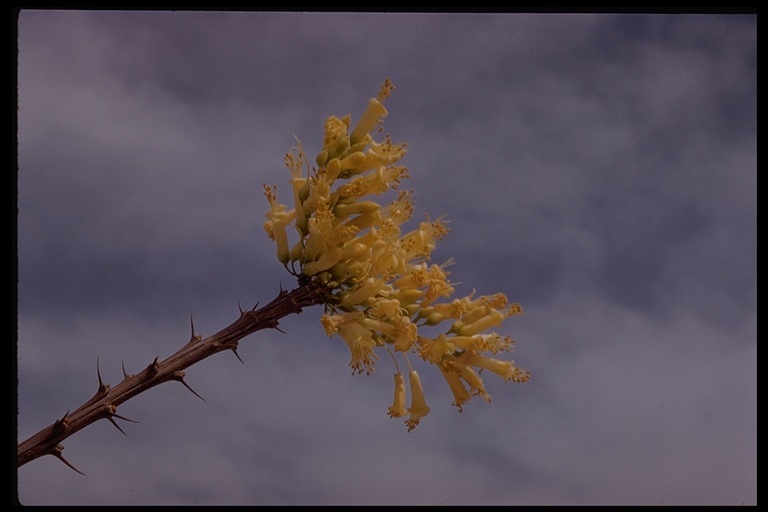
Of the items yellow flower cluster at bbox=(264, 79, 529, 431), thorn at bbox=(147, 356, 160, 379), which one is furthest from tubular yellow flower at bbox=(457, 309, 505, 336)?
thorn at bbox=(147, 356, 160, 379)

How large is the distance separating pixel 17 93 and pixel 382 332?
2776mm

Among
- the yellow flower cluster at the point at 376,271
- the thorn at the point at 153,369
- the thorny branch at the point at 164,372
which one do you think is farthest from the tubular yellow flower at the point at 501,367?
the thorn at the point at 153,369

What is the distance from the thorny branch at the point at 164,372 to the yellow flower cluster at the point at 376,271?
0.16 m

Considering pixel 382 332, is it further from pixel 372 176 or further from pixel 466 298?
pixel 372 176

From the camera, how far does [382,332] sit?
12.9ft

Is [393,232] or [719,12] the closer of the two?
[393,232]

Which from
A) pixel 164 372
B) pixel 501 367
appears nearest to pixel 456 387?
pixel 501 367

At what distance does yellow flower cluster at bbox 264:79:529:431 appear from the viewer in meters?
3.87

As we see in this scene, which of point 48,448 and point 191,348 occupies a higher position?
point 191,348

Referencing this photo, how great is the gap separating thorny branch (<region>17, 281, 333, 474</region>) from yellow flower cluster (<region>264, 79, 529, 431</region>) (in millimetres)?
161

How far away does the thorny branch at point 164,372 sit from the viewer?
3818 millimetres

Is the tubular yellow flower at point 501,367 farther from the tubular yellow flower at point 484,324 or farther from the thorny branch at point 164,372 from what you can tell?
the thorny branch at point 164,372
